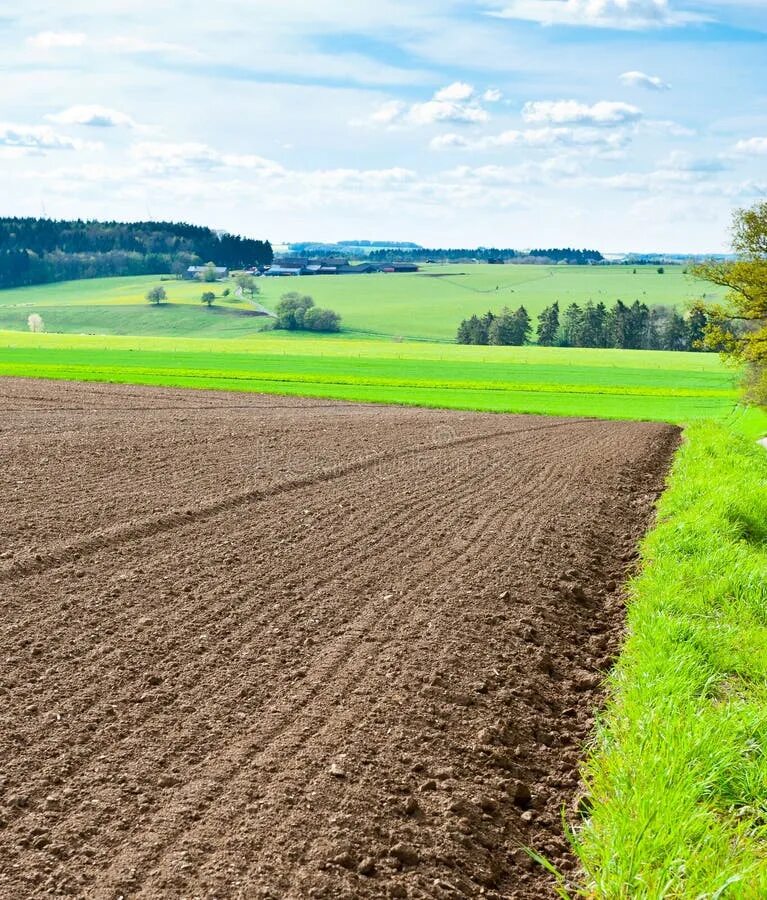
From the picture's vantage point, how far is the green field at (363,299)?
111938 millimetres

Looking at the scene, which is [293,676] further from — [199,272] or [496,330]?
[199,272]

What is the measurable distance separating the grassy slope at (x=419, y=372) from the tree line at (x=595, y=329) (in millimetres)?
19616

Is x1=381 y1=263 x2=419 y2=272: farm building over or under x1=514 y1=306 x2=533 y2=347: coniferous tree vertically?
over

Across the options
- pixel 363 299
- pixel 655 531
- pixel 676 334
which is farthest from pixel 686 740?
pixel 363 299

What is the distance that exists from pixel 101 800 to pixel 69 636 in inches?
109

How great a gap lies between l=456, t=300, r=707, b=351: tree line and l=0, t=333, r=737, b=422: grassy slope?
19.6 meters

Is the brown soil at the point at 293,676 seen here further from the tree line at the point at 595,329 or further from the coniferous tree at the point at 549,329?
the coniferous tree at the point at 549,329

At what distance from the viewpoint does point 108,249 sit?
16700 centimetres

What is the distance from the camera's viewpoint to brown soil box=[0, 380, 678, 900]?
5277 mm

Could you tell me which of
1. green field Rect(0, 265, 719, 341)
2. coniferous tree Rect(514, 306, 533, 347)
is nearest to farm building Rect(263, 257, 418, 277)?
green field Rect(0, 265, 719, 341)

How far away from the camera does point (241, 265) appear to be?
168750 mm

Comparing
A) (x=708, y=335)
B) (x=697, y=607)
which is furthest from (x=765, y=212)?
(x=697, y=607)

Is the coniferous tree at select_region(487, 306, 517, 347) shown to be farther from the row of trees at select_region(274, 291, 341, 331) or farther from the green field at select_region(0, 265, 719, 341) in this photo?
the row of trees at select_region(274, 291, 341, 331)

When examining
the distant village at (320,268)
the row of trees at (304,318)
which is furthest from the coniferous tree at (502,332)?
the distant village at (320,268)
